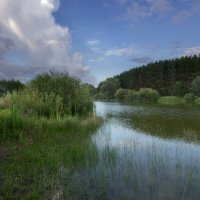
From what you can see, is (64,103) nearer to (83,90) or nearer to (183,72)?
(83,90)

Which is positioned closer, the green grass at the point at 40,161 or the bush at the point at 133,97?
the green grass at the point at 40,161

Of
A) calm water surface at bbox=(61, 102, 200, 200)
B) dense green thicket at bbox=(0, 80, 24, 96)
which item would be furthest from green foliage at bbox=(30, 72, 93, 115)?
dense green thicket at bbox=(0, 80, 24, 96)

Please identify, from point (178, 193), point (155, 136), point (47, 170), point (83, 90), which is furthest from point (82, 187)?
point (83, 90)

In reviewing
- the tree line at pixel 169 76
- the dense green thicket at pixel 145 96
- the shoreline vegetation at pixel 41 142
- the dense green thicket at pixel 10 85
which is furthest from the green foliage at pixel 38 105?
the dense green thicket at pixel 145 96

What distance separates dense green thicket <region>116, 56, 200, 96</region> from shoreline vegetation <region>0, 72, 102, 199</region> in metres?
64.3

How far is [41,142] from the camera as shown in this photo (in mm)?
11383

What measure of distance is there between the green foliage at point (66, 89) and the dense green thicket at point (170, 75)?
62224 millimetres

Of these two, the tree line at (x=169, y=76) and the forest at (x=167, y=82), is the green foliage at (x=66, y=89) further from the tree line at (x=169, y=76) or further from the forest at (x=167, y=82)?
the tree line at (x=169, y=76)

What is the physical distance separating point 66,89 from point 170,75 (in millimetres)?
73839

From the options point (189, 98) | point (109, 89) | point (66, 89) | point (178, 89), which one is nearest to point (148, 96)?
point (178, 89)

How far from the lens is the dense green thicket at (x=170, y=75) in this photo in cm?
8506

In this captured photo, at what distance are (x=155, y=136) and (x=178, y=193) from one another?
936cm

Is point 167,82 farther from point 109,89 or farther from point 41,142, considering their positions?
point 41,142

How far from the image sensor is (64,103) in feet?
69.9
